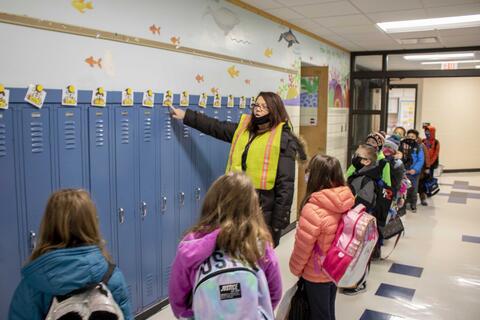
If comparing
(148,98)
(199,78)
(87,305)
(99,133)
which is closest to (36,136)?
(99,133)

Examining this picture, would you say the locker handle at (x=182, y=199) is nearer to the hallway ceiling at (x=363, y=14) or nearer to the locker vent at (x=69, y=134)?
the locker vent at (x=69, y=134)

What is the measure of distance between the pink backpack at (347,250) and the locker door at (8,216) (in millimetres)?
1571

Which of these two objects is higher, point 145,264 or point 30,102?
point 30,102

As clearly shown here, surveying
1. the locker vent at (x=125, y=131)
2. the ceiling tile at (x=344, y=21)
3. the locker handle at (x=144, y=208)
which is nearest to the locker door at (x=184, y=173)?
the locker handle at (x=144, y=208)

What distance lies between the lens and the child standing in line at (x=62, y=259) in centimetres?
142

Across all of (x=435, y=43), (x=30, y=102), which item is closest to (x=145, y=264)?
(x=30, y=102)

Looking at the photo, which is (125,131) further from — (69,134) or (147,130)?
(69,134)

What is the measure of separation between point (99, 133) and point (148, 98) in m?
0.49

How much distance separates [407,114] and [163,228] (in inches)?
375

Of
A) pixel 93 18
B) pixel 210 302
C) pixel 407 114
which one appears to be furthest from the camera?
pixel 407 114

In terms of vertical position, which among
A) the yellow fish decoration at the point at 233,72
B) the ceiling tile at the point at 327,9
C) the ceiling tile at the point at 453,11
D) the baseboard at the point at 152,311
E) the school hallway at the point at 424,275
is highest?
the ceiling tile at the point at 453,11

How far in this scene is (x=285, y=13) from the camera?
438 cm

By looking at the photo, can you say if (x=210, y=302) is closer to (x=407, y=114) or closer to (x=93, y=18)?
(x=93, y=18)

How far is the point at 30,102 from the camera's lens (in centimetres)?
207
